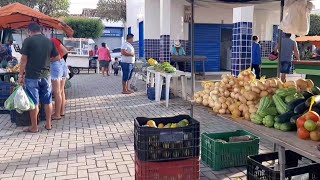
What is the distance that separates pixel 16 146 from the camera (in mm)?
5102

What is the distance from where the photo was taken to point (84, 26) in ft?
92.5

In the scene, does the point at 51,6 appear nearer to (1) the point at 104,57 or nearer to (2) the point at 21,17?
(1) the point at 104,57

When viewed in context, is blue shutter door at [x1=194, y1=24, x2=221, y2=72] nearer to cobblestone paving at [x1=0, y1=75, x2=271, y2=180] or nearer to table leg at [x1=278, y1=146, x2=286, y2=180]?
cobblestone paving at [x1=0, y1=75, x2=271, y2=180]

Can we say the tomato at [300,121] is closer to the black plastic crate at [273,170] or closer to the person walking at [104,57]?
the black plastic crate at [273,170]

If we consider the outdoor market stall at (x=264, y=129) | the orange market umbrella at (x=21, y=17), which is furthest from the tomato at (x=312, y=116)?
the orange market umbrella at (x=21, y=17)

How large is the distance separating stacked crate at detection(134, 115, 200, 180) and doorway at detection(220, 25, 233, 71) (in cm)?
1300

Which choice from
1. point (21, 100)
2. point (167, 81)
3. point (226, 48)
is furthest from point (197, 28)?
point (21, 100)

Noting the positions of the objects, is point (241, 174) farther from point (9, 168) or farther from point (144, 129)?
point (9, 168)

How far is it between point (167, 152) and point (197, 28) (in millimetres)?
12211

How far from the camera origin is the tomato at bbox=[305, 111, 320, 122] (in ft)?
8.77

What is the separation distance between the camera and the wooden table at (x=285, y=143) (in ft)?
7.62

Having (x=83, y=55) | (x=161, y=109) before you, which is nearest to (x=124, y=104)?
(x=161, y=109)

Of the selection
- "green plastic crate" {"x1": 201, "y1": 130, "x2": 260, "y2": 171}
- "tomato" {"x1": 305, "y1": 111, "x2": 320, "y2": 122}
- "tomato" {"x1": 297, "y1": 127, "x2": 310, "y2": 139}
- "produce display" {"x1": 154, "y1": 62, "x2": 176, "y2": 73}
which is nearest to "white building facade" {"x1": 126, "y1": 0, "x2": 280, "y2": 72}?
"produce display" {"x1": 154, "y1": 62, "x2": 176, "y2": 73}

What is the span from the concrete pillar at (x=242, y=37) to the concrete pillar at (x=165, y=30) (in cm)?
448
